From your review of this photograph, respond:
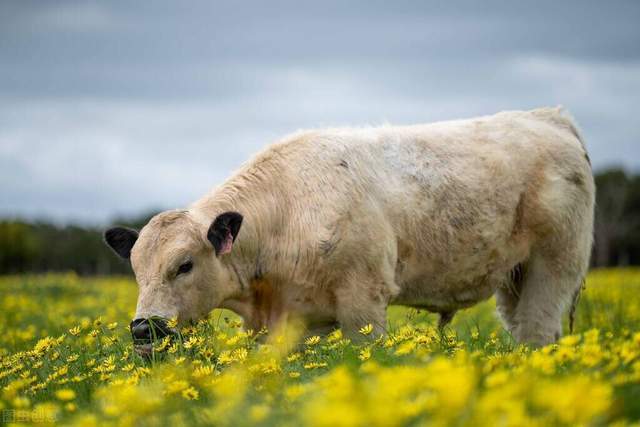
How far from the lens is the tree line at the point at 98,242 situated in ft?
177

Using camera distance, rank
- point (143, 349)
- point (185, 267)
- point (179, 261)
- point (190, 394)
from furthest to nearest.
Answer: point (185, 267) < point (179, 261) < point (143, 349) < point (190, 394)

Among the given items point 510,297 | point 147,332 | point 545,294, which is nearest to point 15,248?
point 510,297

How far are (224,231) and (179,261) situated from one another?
0.47 metres

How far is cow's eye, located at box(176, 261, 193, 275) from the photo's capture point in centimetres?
643

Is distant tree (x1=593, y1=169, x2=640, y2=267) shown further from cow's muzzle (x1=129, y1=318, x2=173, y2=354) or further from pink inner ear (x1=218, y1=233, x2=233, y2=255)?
cow's muzzle (x1=129, y1=318, x2=173, y2=354)

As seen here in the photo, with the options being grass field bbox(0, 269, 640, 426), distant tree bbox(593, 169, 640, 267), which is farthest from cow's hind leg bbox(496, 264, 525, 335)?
distant tree bbox(593, 169, 640, 267)

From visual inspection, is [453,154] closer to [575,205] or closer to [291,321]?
[575,205]

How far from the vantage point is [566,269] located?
8.23 meters

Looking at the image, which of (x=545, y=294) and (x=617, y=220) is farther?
(x=617, y=220)

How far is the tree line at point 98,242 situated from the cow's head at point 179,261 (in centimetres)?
3889

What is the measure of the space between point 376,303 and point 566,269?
102 inches

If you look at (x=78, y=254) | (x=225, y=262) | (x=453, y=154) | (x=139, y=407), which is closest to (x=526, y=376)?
(x=139, y=407)

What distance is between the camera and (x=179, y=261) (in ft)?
20.9

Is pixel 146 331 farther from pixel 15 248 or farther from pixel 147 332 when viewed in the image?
pixel 15 248
